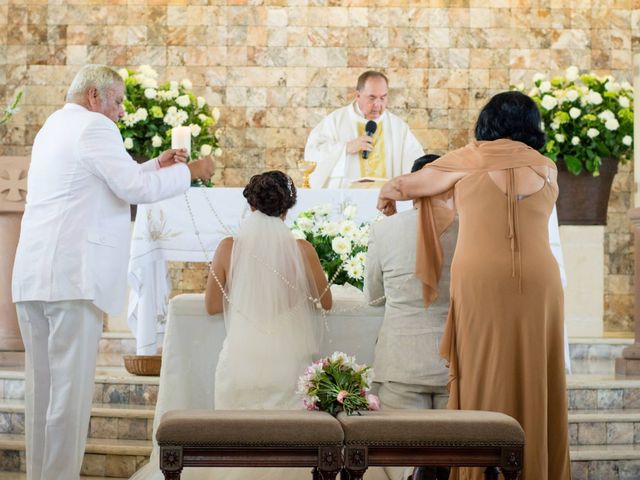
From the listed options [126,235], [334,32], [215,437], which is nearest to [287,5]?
[334,32]

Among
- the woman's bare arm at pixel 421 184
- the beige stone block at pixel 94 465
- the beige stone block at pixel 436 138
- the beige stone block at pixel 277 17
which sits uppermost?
the beige stone block at pixel 277 17

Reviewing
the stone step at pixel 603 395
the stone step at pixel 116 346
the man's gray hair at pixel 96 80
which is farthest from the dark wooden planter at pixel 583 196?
the man's gray hair at pixel 96 80

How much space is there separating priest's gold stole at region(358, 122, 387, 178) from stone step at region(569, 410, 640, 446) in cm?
277

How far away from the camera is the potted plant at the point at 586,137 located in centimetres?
859

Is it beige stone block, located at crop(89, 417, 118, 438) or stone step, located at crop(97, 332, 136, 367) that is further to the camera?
stone step, located at crop(97, 332, 136, 367)

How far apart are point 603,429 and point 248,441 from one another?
9.66 ft

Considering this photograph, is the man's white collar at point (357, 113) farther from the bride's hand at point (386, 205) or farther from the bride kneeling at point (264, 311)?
the bride's hand at point (386, 205)

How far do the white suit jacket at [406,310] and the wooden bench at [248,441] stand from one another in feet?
2.46

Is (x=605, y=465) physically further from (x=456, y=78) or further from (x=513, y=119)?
(x=456, y=78)

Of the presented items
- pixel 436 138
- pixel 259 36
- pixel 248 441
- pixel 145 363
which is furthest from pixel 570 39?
pixel 248 441

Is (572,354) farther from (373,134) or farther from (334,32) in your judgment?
(334,32)

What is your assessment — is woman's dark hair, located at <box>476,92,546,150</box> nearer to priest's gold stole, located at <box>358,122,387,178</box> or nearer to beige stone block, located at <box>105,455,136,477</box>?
beige stone block, located at <box>105,455,136,477</box>

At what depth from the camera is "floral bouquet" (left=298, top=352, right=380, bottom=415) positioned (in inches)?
153

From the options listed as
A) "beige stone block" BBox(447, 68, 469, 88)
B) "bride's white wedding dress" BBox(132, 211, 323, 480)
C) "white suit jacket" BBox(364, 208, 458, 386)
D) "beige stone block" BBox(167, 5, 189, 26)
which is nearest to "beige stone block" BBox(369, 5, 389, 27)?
"beige stone block" BBox(447, 68, 469, 88)
